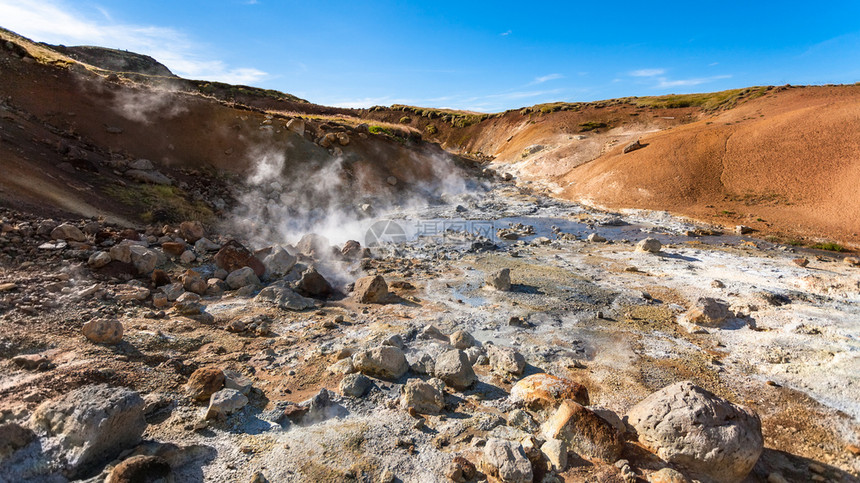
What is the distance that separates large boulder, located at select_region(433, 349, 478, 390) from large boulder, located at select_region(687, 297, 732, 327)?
428cm

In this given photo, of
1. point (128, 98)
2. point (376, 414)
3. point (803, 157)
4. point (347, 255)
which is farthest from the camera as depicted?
point (803, 157)

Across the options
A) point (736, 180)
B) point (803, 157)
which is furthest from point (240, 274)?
point (803, 157)

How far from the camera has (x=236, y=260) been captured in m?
8.33

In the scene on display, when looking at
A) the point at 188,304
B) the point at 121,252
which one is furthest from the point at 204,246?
the point at 188,304

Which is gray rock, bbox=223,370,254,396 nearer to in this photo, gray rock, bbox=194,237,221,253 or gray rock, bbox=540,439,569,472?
gray rock, bbox=540,439,569,472

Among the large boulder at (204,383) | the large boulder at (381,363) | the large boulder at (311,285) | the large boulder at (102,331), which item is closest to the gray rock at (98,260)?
the large boulder at (102,331)

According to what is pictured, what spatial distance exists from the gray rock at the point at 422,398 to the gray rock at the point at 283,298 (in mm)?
3362

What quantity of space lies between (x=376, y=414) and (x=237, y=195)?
42.2ft

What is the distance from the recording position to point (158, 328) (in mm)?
5809

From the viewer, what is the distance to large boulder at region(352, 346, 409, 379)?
16.5 ft

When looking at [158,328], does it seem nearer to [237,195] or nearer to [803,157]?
[237,195]

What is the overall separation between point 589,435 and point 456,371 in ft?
5.47

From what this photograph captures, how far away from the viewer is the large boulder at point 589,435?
144 inches

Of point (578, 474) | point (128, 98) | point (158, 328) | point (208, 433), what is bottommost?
point (578, 474)
